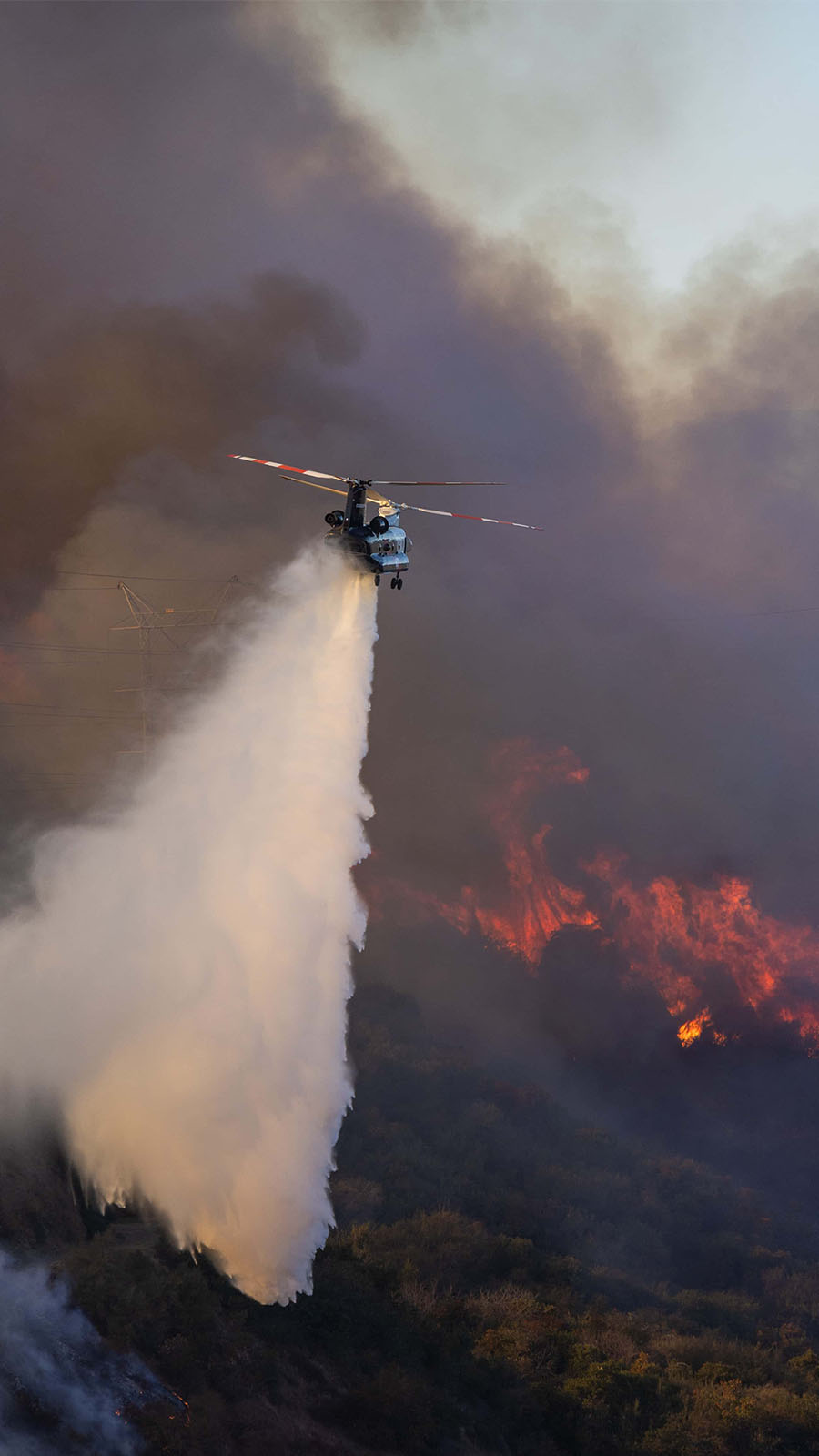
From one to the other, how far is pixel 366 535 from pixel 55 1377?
28.8m

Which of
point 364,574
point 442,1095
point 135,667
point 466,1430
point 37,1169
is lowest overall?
→ point 466,1430

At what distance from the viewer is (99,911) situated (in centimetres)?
4612

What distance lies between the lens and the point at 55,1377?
32031 millimetres

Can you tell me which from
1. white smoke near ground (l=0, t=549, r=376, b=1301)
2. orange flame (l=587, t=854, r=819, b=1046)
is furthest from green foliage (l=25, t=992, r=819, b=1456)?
orange flame (l=587, t=854, r=819, b=1046)

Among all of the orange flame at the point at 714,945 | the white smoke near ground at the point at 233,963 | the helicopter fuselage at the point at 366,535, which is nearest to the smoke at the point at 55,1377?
the white smoke near ground at the point at 233,963

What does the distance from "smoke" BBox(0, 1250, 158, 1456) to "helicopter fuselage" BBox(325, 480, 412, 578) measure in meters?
26.6

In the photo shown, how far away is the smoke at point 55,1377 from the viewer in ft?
100

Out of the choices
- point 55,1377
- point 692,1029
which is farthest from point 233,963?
point 692,1029

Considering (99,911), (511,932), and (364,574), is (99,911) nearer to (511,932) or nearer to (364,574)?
(364,574)

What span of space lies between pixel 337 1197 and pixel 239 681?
26.0 metres

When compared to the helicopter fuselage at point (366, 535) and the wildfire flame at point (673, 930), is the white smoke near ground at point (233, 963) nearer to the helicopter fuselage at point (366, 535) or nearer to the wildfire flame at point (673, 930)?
the helicopter fuselage at point (366, 535)

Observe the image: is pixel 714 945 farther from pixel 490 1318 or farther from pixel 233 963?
pixel 233 963

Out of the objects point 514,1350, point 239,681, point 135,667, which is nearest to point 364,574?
point 239,681

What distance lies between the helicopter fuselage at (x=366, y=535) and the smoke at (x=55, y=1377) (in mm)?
26616
